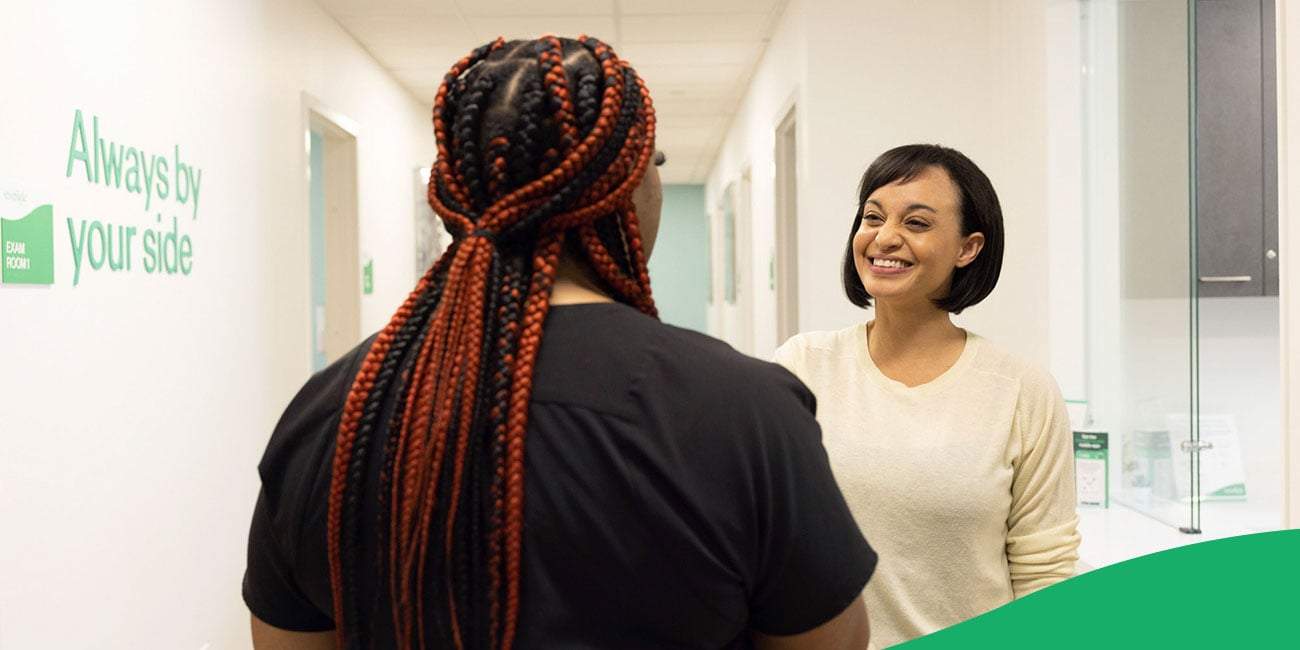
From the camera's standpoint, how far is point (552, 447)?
2.71 feet

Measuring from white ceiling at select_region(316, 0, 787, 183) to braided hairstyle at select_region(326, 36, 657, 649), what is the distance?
12.5 feet

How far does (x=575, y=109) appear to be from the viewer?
868 millimetres

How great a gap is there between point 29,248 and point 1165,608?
91.2 inches

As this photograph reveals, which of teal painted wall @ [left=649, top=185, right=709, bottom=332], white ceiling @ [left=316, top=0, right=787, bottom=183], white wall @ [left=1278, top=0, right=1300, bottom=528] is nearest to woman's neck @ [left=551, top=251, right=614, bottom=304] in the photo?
white wall @ [left=1278, top=0, right=1300, bottom=528]

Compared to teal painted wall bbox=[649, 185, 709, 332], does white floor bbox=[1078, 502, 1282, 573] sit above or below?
below

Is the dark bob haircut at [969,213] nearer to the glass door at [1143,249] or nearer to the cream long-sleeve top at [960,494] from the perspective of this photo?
the cream long-sleeve top at [960,494]

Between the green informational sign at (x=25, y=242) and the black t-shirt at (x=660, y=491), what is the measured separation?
6.41ft

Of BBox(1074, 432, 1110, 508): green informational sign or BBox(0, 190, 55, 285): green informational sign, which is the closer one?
BBox(0, 190, 55, 285): green informational sign

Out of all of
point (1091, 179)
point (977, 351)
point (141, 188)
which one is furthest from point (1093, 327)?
point (141, 188)

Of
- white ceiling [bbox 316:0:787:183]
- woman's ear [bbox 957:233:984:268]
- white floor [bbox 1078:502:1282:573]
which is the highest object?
white ceiling [bbox 316:0:787:183]

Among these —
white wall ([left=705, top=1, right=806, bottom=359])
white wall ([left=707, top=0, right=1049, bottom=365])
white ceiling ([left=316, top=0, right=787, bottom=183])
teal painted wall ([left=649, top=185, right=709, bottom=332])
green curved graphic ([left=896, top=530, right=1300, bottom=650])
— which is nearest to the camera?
green curved graphic ([left=896, top=530, right=1300, bottom=650])

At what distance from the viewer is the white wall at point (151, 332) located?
2451 millimetres

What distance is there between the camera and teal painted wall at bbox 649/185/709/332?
48.1 feet

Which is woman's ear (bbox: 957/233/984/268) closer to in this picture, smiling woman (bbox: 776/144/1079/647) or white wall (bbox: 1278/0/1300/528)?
smiling woman (bbox: 776/144/1079/647)
